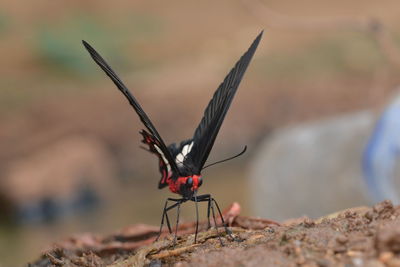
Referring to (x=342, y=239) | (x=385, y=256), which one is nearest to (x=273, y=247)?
(x=342, y=239)

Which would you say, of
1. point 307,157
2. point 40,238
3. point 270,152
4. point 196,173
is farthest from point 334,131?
point 196,173

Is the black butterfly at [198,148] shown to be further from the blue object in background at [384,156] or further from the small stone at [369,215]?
the blue object in background at [384,156]

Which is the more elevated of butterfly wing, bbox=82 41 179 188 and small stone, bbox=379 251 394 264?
butterfly wing, bbox=82 41 179 188

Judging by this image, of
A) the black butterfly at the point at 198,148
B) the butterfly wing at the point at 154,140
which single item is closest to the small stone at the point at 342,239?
the black butterfly at the point at 198,148

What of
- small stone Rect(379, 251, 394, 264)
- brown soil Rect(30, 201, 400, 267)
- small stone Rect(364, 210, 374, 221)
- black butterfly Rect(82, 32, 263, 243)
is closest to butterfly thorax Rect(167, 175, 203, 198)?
black butterfly Rect(82, 32, 263, 243)

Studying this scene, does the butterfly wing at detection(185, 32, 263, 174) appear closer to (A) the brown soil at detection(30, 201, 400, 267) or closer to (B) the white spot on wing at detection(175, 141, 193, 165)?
(B) the white spot on wing at detection(175, 141, 193, 165)

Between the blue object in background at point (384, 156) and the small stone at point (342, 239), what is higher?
the blue object in background at point (384, 156)

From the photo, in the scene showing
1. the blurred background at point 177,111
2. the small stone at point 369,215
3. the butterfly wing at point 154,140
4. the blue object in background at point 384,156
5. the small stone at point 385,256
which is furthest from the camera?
the blurred background at point 177,111
